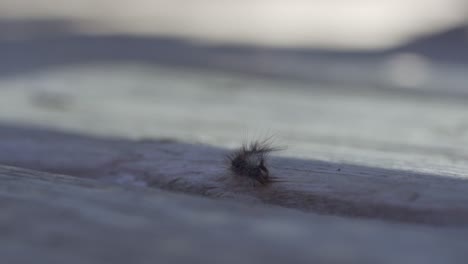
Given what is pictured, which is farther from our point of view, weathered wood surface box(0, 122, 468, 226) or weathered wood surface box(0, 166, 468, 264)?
weathered wood surface box(0, 122, 468, 226)

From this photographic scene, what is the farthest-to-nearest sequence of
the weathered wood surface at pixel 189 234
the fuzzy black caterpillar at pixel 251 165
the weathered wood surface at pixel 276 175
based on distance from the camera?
the fuzzy black caterpillar at pixel 251 165
the weathered wood surface at pixel 276 175
the weathered wood surface at pixel 189 234

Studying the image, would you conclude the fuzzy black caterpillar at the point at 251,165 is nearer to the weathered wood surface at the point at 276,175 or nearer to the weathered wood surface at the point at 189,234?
the weathered wood surface at the point at 276,175

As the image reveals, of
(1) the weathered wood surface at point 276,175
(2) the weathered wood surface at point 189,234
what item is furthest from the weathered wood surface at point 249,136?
(2) the weathered wood surface at point 189,234

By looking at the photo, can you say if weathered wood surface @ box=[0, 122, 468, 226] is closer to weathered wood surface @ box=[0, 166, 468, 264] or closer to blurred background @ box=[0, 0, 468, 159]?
weathered wood surface @ box=[0, 166, 468, 264]

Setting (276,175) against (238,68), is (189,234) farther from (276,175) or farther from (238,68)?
(238,68)

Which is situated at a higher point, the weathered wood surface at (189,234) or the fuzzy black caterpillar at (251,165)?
the fuzzy black caterpillar at (251,165)

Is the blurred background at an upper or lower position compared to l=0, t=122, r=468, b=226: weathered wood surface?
upper

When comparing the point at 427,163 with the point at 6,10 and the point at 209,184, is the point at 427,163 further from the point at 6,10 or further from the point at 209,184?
the point at 6,10

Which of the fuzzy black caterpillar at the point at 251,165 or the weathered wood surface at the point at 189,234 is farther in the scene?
the fuzzy black caterpillar at the point at 251,165

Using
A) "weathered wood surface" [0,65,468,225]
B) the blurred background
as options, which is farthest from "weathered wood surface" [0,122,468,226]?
the blurred background
